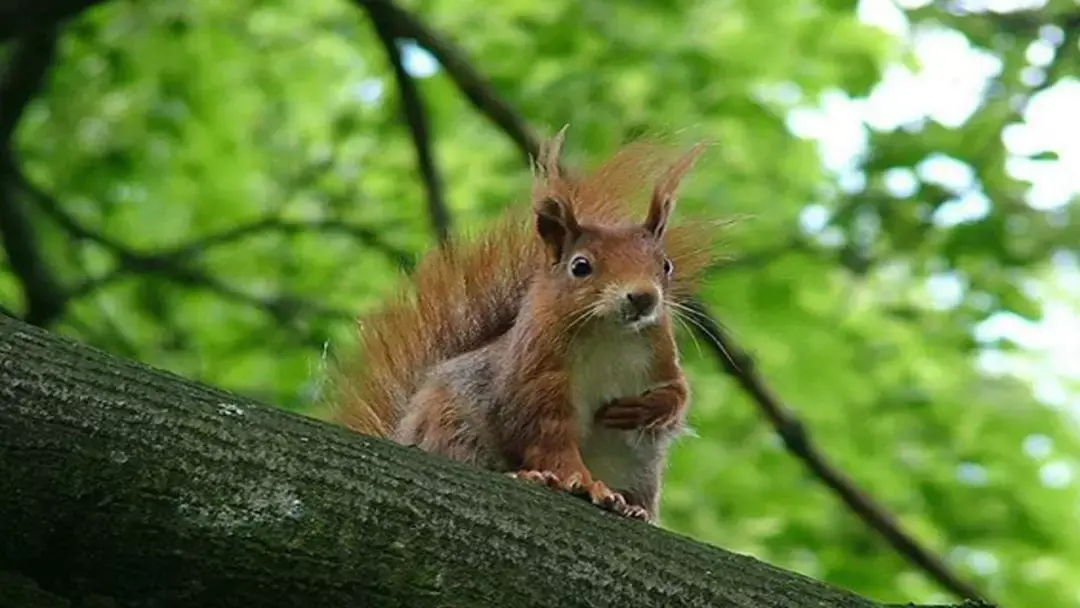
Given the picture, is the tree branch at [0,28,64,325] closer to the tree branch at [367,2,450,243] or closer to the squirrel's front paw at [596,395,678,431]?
the tree branch at [367,2,450,243]

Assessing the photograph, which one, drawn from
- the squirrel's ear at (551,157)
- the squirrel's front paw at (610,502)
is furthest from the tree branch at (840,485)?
the squirrel's front paw at (610,502)

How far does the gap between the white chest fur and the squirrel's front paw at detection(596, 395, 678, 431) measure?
1 cm

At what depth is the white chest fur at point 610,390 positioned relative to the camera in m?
2.60

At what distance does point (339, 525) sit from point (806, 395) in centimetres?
406

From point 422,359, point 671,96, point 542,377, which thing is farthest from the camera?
point 671,96

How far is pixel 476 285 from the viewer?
2.96 meters

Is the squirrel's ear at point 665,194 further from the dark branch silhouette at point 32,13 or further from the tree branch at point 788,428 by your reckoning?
the dark branch silhouette at point 32,13

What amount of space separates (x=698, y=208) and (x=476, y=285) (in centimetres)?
217

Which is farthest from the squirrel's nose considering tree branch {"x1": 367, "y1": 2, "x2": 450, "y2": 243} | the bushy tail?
tree branch {"x1": 367, "y1": 2, "x2": 450, "y2": 243}

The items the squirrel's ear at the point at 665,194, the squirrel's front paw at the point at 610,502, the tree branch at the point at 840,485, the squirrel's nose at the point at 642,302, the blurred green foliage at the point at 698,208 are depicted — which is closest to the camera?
the squirrel's front paw at the point at 610,502

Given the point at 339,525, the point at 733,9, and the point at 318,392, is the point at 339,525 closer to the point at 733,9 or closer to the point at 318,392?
the point at 318,392

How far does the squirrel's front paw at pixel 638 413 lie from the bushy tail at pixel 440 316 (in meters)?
0.35

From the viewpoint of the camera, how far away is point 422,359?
299 centimetres

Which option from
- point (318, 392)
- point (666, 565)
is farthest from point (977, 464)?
point (666, 565)
